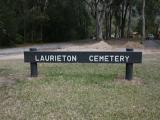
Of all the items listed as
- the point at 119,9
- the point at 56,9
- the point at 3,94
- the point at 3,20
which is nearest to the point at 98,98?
the point at 3,94

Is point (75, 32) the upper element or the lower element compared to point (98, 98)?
lower

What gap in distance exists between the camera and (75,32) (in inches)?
2008

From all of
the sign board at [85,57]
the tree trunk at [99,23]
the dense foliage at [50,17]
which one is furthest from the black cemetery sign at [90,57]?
A: the tree trunk at [99,23]

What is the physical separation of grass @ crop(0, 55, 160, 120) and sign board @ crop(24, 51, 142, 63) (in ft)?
1.84

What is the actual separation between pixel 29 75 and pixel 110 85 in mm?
2994

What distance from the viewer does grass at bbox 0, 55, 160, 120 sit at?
7.29 metres

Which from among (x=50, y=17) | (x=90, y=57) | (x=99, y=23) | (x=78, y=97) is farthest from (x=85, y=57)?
(x=50, y=17)

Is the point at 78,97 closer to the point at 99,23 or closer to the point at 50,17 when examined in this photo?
the point at 99,23

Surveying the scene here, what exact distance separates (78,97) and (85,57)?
2549 millimetres

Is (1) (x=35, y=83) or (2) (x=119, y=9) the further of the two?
(2) (x=119, y=9)

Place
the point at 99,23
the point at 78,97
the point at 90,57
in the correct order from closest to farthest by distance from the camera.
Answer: the point at 78,97 < the point at 90,57 < the point at 99,23

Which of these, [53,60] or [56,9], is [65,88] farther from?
[56,9]

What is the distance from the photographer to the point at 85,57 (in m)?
11.1

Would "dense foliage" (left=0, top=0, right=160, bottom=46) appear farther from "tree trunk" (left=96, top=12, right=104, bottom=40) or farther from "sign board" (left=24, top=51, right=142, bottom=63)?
"sign board" (left=24, top=51, right=142, bottom=63)
